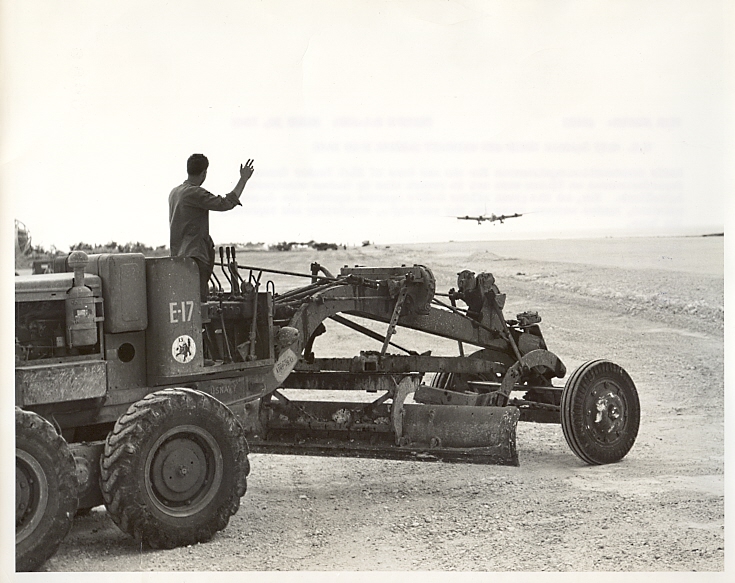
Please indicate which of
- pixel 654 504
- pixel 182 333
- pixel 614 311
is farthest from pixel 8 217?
pixel 614 311

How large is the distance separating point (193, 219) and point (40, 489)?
8.91 feet

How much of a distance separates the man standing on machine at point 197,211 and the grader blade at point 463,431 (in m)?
2.39

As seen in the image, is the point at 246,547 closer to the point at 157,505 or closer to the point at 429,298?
the point at 157,505

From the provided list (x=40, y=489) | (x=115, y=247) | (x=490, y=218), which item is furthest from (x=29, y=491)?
(x=490, y=218)

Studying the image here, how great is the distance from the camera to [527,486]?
10.5m

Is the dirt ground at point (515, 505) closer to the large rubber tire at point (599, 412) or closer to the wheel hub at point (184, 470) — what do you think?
the large rubber tire at point (599, 412)

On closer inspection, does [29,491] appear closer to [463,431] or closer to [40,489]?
[40,489]

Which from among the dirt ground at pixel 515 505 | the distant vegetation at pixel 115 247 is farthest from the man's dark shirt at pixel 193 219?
the dirt ground at pixel 515 505

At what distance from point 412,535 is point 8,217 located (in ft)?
13.8

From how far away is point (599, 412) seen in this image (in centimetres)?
1106

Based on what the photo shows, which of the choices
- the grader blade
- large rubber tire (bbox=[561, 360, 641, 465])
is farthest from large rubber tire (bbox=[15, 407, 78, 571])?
large rubber tire (bbox=[561, 360, 641, 465])

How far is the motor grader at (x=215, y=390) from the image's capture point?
810cm

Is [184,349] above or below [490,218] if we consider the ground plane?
below

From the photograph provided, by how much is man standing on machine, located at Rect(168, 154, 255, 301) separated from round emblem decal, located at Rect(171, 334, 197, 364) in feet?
1.66
